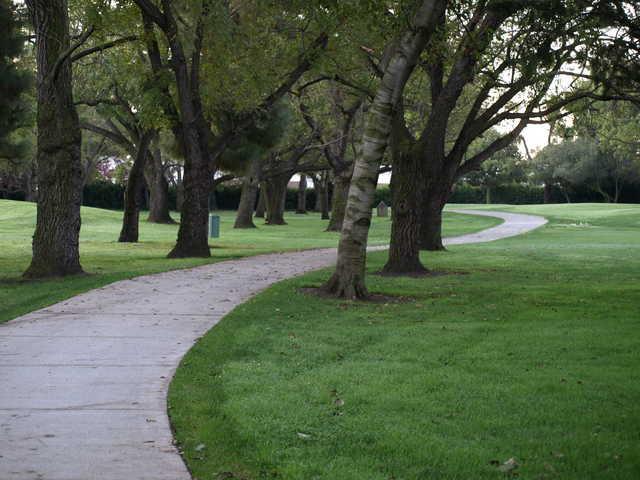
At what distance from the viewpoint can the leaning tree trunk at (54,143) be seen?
15977 mm

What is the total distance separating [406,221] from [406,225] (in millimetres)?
81

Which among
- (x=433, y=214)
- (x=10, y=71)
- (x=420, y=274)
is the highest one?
(x=10, y=71)

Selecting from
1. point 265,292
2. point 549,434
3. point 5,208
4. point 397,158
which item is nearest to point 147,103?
point 397,158

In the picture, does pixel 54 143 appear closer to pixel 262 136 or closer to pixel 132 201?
pixel 132 201

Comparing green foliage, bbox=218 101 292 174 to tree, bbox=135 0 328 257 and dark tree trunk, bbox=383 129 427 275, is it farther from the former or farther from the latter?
dark tree trunk, bbox=383 129 427 275

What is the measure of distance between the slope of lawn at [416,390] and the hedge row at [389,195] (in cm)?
5933

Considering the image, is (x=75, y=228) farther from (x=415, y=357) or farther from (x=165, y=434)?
(x=165, y=434)

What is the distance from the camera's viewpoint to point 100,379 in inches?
296

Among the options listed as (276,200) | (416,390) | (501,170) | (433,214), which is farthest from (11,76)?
(501,170)

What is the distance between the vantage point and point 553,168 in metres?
79.4

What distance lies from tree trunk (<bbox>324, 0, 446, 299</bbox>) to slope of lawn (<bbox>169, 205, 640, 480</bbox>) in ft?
2.96

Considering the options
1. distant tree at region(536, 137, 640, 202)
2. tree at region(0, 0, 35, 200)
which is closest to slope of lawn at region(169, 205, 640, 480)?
tree at region(0, 0, 35, 200)

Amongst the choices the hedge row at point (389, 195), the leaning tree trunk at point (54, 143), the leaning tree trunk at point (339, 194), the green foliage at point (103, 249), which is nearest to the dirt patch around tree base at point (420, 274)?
the green foliage at point (103, 249)

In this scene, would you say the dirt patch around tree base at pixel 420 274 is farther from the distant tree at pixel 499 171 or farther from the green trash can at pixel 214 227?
the distant tree at pixel 499 171
